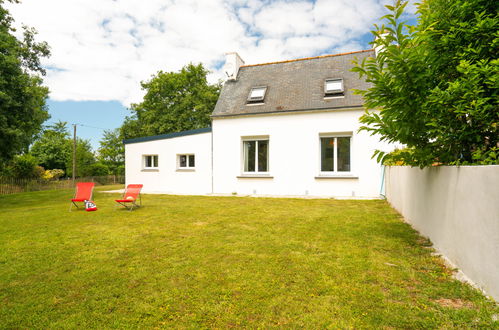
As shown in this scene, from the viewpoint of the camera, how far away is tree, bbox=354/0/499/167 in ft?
9.75

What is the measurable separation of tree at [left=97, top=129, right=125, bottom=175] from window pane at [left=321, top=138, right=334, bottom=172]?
27.7m

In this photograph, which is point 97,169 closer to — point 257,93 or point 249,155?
point 249,155

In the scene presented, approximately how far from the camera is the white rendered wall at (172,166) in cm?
1381

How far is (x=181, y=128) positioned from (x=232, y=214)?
69.3 feet

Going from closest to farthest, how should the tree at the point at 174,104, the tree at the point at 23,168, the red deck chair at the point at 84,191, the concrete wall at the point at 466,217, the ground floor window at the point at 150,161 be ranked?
the concrete wall at the point at 466,217, the red deck chair at the point at 84,191, the ground floor window at the point at 150,161, the tree at the point at 23,168, the tree at the point at 174,104

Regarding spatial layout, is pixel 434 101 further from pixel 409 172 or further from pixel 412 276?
pixel 409 172

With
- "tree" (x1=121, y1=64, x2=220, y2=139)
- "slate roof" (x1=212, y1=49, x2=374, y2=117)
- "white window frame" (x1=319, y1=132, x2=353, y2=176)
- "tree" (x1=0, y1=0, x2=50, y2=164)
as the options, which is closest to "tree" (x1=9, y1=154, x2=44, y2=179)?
"tree" (x1=121, y1=64, x2=220, y2=139)

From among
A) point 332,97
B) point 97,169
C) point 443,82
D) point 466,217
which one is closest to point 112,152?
point 97,169

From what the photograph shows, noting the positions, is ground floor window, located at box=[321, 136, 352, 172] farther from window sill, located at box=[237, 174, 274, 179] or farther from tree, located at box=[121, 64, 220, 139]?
tree, located at box=[121, 64, 220, 139]

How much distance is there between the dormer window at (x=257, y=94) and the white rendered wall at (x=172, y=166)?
114 inches

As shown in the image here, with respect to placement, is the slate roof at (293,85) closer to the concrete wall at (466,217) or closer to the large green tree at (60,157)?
the concrete wall at (466,217)

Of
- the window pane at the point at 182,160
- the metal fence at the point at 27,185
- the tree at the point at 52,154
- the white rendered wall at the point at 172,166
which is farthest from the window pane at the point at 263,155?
the tree at the point at 52,154

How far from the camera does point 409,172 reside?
6.04 meters

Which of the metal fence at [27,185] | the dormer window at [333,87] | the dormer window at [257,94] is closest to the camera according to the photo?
the dormer window at [333,87]
